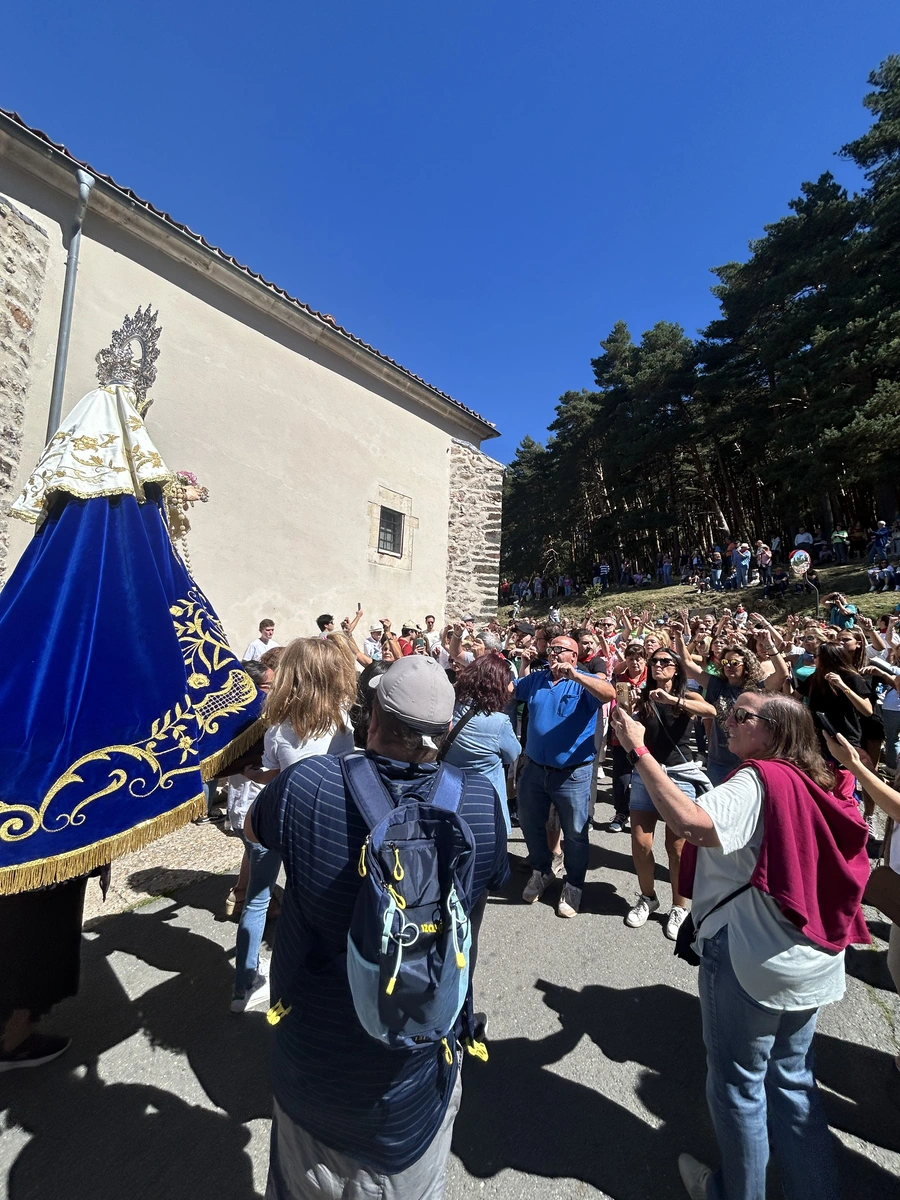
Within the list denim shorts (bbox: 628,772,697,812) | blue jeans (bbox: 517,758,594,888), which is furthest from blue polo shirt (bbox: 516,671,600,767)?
denim shorts (bbox: 628,772,697,812)

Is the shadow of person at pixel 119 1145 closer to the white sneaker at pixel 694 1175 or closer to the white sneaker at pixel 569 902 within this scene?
the white sneaker at pixel 694 1175

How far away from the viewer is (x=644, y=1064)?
100 inches

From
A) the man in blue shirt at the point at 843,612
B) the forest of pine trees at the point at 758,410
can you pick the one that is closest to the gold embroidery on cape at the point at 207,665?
the man in blue shirt at the point at 843,612

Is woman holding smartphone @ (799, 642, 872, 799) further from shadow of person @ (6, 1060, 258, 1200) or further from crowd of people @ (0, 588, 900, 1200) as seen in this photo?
shadow of person @ (6, 1060, 258, 1200)

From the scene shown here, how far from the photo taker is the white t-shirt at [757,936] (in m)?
1.76

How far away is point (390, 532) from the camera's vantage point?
40.1ft

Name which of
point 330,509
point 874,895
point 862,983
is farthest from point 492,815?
point 330,509

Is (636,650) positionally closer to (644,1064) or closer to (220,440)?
(644,1064)

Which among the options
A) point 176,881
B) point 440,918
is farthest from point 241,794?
point 440,918

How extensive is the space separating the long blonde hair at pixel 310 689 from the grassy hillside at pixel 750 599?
443 inches

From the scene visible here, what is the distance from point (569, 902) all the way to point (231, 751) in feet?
9.07

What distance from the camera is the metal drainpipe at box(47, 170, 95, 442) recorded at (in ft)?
24.0

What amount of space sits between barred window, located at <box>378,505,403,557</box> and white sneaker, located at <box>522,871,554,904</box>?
8.53m

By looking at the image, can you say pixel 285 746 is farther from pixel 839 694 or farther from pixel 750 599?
pixel 750 599
